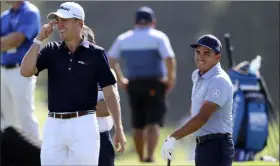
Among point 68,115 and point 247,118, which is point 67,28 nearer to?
point 68,115

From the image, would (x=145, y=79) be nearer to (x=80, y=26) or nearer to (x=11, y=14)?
(x=11, y=14)

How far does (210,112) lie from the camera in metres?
8.05

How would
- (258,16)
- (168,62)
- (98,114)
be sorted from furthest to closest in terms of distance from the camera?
1. (258,16)
2. (168,62)
3. (98,114)

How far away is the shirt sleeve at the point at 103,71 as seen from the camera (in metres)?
8.07

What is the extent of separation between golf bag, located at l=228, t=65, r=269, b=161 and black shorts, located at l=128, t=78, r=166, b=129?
183 cm

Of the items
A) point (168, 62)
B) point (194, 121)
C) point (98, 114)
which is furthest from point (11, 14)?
point (194, 121)

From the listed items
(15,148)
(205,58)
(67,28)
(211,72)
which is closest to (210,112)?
(211,72)

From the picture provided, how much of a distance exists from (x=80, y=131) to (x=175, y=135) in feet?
2.68

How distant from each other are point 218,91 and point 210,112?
19cm

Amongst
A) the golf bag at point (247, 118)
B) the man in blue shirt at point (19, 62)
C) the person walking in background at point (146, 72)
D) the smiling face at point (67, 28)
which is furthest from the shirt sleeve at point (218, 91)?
the person walking in background at point (146, 72)

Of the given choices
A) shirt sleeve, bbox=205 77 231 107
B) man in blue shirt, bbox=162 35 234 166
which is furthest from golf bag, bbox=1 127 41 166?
shirt sleeve, bbox=205 77 231 107

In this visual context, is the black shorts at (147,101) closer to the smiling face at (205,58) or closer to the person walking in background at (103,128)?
the person walking in background at (103,128)

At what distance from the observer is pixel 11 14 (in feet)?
38.3

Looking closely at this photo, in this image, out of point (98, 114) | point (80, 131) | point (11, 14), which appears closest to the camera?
point (80, 131)
